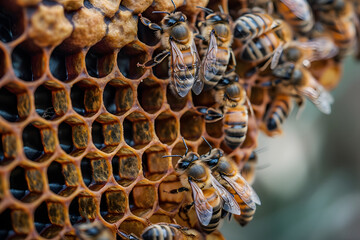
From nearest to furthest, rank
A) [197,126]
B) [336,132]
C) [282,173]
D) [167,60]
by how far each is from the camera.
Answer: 1. [167,60]
2. [197,126]
3. [282,173]
4. [336,132]

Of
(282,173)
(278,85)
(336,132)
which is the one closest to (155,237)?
(278,85)

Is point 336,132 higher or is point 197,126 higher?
point 197,126

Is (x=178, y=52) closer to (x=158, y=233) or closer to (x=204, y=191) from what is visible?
(x=204, y=191)

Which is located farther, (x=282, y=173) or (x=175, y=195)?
(x=282, y=173)

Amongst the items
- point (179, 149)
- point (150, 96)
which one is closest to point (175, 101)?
point (150, 96)

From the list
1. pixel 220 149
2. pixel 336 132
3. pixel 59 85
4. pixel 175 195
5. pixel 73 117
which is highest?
pixel 59 85

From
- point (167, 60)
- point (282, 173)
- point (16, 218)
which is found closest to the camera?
point (16, 218)

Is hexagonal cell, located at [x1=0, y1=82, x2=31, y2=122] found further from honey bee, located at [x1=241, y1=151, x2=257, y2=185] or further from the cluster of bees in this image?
honey bee, located at [x1=241, y1=151, x2=257, y2=185]

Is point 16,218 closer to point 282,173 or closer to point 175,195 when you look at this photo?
point 175,195
